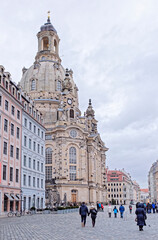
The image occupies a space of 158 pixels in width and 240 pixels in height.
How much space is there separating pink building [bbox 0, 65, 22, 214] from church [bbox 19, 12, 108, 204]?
4005cm

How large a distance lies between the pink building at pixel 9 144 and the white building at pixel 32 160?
209 centimetres

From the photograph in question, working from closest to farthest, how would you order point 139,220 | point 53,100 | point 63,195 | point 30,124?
point 139,220 < point 30,124 < point 63,195 < point 53,100

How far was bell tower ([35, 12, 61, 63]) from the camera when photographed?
114875mm

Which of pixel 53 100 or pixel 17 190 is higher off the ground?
pixel 53 100

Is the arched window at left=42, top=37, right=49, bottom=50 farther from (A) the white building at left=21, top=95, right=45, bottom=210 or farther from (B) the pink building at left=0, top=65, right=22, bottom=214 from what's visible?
(B) the pink building at left=0, top=65, right=22, bottom=214

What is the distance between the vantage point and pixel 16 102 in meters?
45.2

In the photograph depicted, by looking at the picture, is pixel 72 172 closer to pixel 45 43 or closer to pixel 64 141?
pixel 64 141

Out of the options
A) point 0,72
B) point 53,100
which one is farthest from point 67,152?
point 0,72

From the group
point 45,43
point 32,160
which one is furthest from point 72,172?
point 45,43

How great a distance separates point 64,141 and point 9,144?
47.6 metres

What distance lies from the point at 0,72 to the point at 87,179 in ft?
193

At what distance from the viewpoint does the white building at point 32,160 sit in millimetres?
48031

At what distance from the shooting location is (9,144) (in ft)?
138

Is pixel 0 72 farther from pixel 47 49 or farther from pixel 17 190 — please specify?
pixel 47 49
